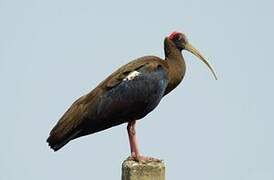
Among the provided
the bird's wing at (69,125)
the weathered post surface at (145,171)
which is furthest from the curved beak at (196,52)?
the weathered post surface at (145,171)

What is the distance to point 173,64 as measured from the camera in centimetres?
1137

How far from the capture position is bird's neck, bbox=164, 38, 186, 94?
1120cm

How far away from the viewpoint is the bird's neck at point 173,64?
36.7 feet

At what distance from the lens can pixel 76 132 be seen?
10.4 m

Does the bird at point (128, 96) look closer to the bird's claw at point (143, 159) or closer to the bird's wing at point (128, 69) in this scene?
the bird's wing at point (128, 69)

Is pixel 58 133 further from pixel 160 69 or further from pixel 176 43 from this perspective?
pixel 176 43

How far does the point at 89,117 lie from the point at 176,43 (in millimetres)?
2273

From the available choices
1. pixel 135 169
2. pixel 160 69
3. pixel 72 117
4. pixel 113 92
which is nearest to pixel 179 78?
pixel 160 69

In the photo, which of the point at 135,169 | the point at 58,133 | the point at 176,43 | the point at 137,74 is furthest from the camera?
the point at 176,43

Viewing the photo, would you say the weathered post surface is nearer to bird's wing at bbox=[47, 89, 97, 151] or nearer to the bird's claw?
the bird's claw

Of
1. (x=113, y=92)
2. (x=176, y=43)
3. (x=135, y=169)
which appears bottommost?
(x=135, y=169)

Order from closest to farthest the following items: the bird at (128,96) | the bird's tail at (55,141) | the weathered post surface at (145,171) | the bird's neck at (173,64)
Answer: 1. the weathered post surface at (145,171)
2. the bird's tail at (55,141)
3. the bird at (128,96)
4. the bird's neck at (173,64)

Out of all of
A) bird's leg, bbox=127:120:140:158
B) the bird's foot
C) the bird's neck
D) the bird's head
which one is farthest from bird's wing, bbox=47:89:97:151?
the bird's head

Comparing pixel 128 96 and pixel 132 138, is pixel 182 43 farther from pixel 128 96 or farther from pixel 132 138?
pixel 132 138
